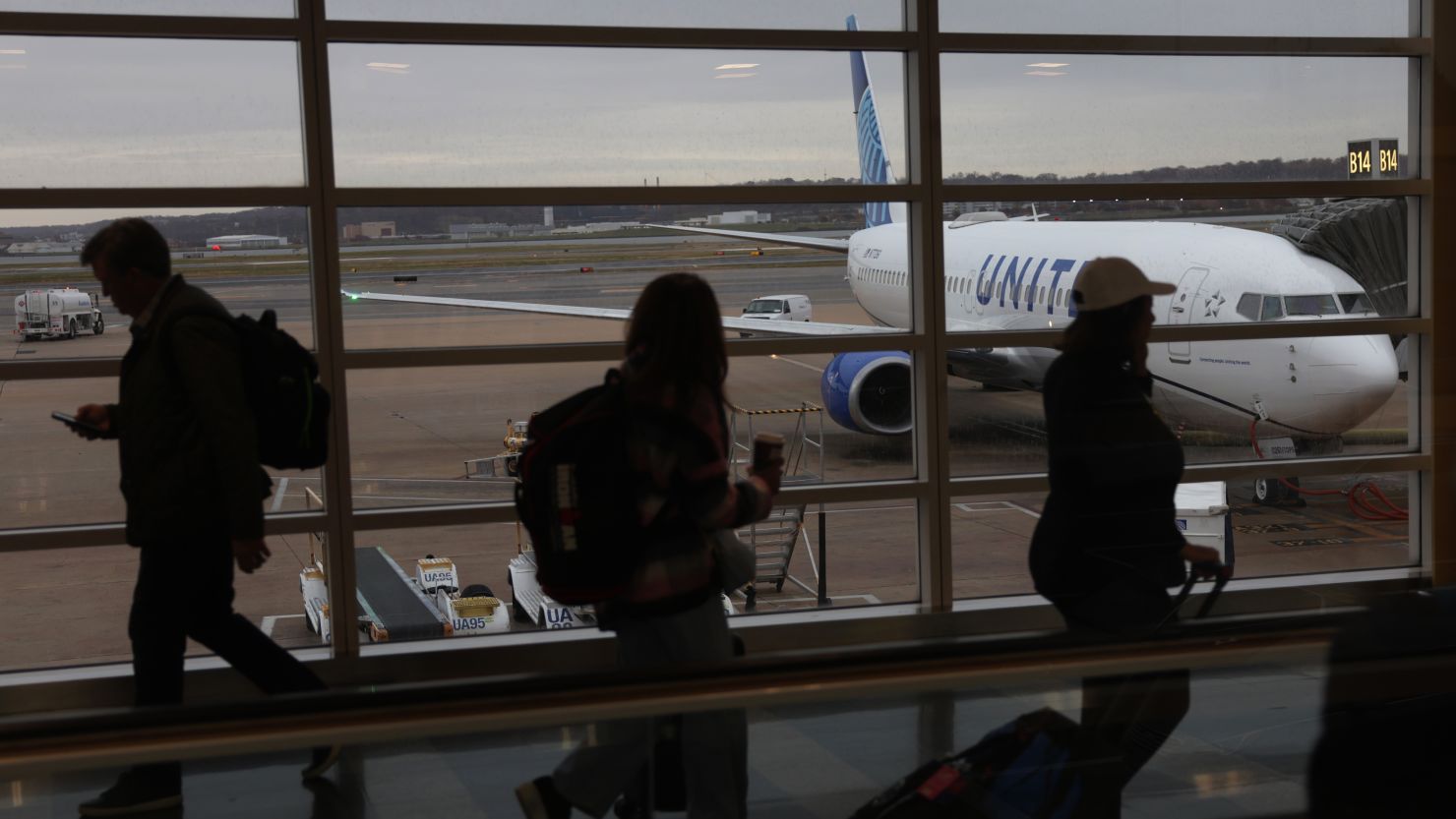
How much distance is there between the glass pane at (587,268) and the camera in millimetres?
4148

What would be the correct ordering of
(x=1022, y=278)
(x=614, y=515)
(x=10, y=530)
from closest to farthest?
(x=614, y=515), (x=10, y=530), (x=1022, y=278)

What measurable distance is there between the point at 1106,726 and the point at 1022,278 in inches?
170

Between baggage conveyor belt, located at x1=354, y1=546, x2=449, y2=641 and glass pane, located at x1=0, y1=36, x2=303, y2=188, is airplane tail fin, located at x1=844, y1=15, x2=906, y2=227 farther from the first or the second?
baggage conveyor belt, located at x1=354, y1=546, x2=449, y2=641

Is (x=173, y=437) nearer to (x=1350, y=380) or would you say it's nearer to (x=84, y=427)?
(x=84, y=427)

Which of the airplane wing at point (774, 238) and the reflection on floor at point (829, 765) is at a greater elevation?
the airplane wing at point (774, 238)

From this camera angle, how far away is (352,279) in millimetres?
4043

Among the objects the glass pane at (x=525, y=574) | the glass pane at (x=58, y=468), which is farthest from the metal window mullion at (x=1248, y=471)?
the glass pane at (x=58, y=468)

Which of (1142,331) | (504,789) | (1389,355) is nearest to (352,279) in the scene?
(1142,331)

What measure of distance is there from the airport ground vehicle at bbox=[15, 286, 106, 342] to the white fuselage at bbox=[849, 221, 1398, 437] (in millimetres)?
2502

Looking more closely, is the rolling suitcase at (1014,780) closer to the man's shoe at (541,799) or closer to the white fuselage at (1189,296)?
the man's shoe at (541,799)

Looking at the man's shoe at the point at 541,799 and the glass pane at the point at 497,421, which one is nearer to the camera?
the man's shoe at the point at 541,799

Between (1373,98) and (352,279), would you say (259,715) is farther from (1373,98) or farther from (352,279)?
(1373,98)

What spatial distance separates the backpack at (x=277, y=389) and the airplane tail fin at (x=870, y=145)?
86.6 inches

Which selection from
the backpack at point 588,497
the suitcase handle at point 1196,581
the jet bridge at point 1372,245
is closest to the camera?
the backpack at point 588,497
